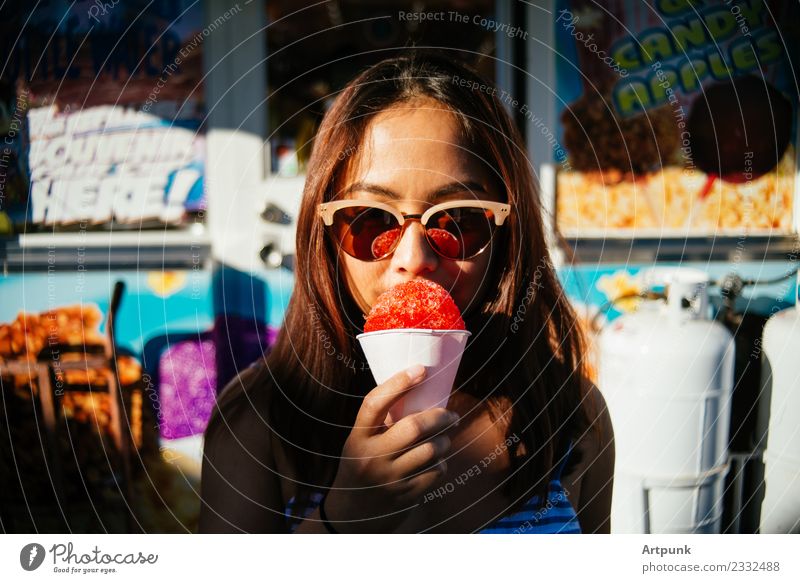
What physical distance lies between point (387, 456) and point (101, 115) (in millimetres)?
1368

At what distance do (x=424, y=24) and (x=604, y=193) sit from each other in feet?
2.52

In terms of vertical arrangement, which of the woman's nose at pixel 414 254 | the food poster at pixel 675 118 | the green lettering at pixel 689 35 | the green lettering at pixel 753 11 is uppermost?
the green lettering at pixel 753 11

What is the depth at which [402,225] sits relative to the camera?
1.55m

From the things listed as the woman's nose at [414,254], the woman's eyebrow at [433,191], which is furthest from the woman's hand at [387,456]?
the woman's eyebrow at [433,191]

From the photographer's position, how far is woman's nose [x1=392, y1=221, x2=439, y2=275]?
1552 millimetres

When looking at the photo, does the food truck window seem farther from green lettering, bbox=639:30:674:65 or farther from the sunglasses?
the sunglasses

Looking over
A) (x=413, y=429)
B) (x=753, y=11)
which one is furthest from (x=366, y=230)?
(x=753, y=11)

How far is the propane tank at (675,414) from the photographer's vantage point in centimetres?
203

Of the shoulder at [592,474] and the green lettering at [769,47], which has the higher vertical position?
the green lettering at [769,47]

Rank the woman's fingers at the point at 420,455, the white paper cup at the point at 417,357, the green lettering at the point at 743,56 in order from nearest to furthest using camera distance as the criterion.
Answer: the white paper cup at the point at 417,357 < the woman's fingers at the point at 420,455 < the green lettering at the point at 743,56

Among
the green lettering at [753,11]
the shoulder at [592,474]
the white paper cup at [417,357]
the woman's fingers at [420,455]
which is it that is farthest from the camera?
the green lettering at [753,11]

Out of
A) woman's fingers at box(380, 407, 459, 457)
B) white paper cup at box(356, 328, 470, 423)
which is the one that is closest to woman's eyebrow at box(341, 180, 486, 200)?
white paper cup at box(356, 328, 470, 423)

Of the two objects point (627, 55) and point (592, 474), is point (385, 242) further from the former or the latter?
point (627, 55)

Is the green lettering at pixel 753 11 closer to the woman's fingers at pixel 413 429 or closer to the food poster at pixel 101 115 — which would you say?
the woman's fingers at pixel 413 429
